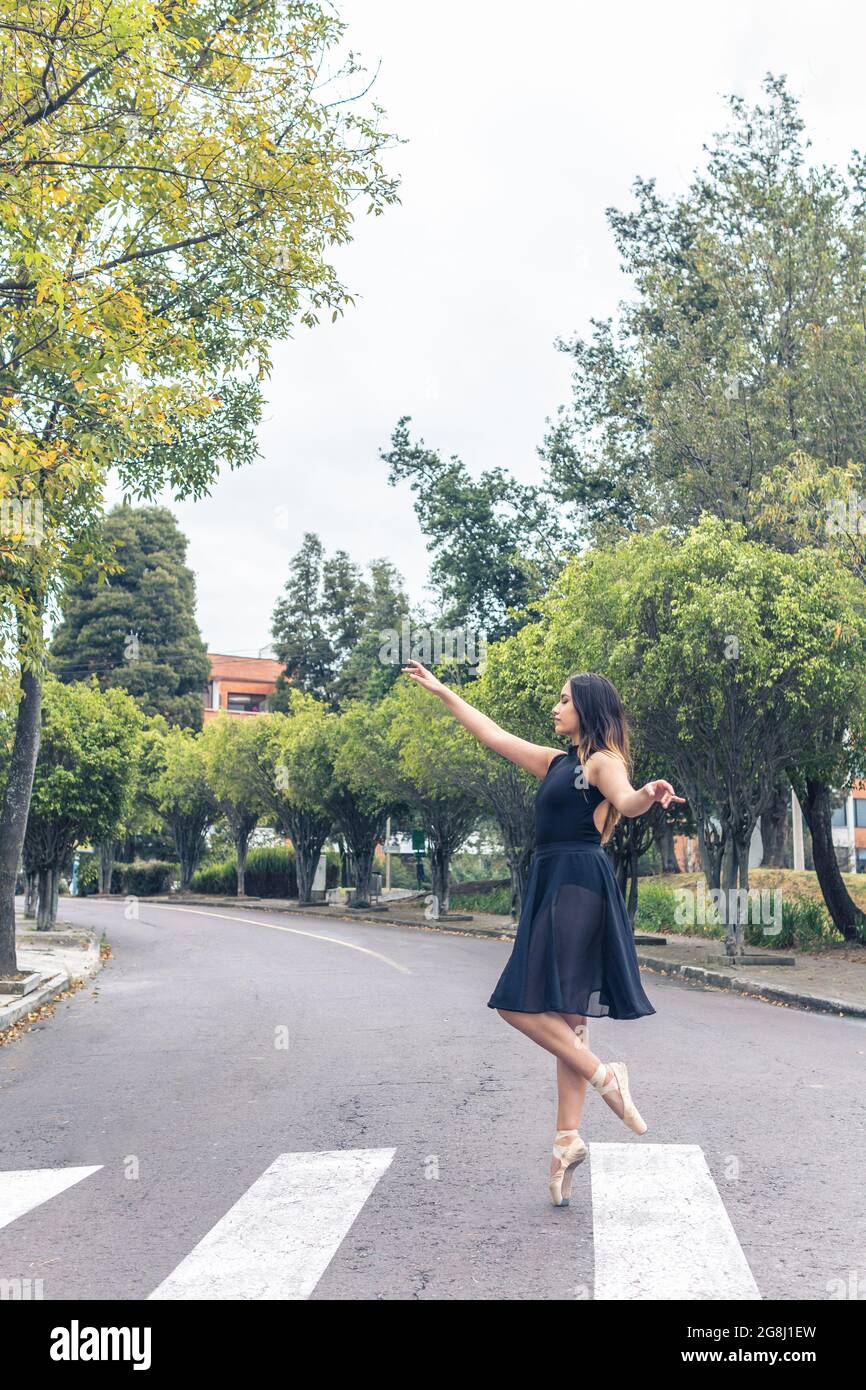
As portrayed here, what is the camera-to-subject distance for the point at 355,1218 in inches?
214

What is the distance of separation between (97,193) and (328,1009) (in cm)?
792

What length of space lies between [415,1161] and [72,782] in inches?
891

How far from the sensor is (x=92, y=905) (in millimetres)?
45500

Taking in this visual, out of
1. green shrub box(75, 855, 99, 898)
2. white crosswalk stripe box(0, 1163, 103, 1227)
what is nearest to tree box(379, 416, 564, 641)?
green shrub box(75, 855, 99, 898)

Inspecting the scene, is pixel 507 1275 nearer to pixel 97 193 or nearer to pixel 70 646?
pixel 97 193

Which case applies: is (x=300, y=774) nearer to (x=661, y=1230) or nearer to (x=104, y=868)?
(x=104, y=868)

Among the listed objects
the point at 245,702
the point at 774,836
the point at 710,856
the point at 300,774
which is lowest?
the point at 710,856

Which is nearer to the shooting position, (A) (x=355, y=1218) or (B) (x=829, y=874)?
(A) (x=355, y=1218)

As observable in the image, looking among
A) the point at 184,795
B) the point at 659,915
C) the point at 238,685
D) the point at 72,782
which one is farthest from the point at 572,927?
the point at 238,685

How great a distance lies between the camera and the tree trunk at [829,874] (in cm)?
2525

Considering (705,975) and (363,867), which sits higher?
(363,867)

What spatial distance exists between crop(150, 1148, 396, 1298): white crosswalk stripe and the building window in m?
73.5

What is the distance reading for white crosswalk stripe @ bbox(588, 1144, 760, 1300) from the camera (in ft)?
14.7

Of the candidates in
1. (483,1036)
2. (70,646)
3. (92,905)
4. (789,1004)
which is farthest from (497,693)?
(70,646)
